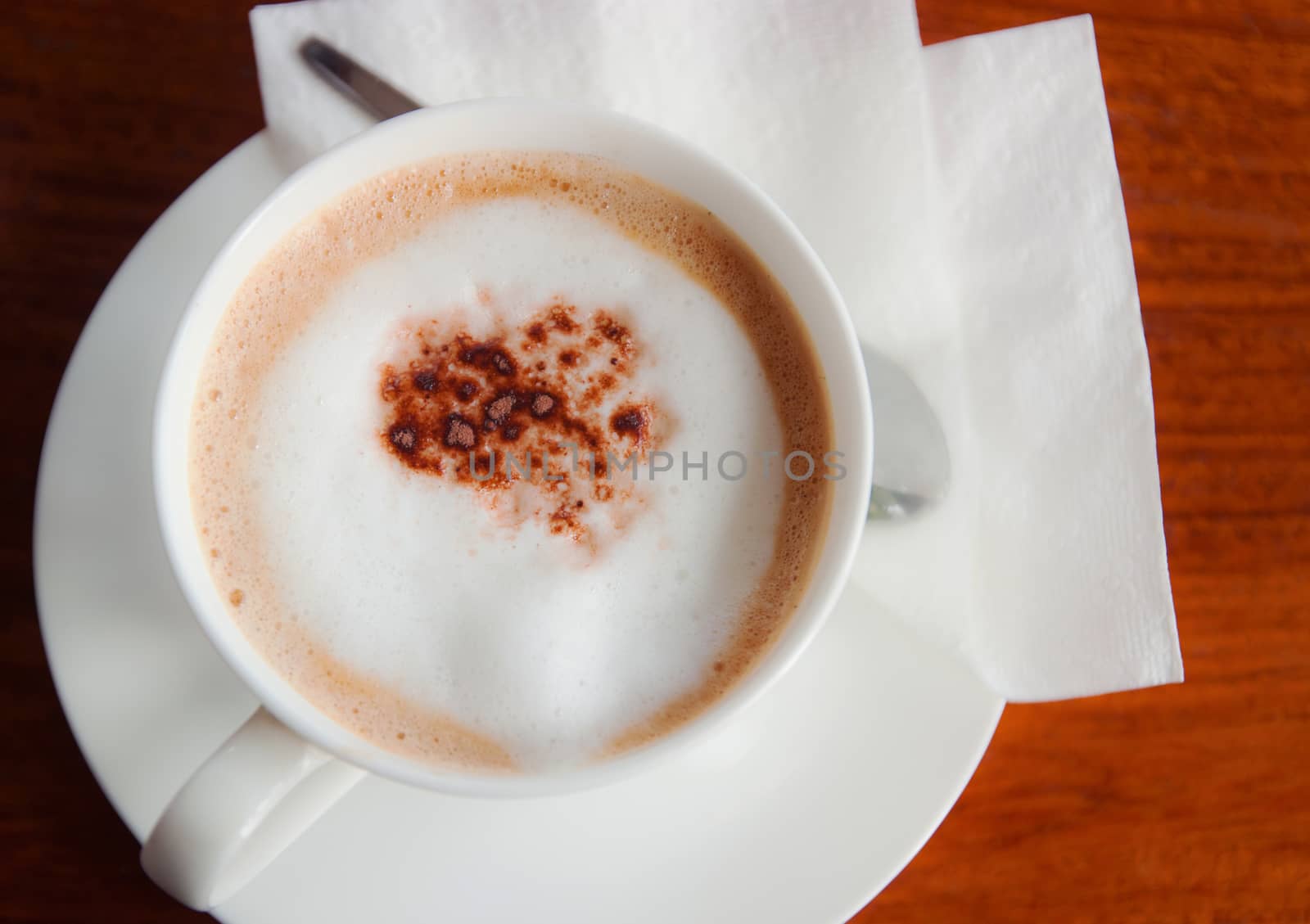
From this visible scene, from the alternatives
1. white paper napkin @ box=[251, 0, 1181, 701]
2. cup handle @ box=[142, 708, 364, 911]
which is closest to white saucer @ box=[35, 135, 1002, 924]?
white paper napkin @ box=[251, 0, 1181, 701]

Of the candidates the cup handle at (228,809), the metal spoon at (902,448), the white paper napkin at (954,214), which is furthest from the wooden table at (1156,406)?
the cup handle at (228,809)

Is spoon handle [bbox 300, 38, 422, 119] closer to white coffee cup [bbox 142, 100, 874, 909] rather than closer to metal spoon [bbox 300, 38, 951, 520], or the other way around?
metal spoon [bbox 300, 38, 951, 520]

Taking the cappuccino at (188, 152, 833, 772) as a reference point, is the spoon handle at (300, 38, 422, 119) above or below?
above

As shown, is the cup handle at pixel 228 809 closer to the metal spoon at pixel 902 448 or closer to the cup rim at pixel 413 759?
the cup rim at pixel 413 759

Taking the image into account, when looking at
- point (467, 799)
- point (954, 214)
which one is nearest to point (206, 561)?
point (467, 799)

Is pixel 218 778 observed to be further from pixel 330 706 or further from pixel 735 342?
pixel 735 342

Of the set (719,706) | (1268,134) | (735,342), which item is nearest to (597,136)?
(735,342)

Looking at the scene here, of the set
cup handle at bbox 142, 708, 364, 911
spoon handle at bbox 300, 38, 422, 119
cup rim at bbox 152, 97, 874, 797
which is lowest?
cup handle at bbox 142, 708, 364, 911

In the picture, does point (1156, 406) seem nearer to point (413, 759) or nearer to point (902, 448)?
point (902, 448)
